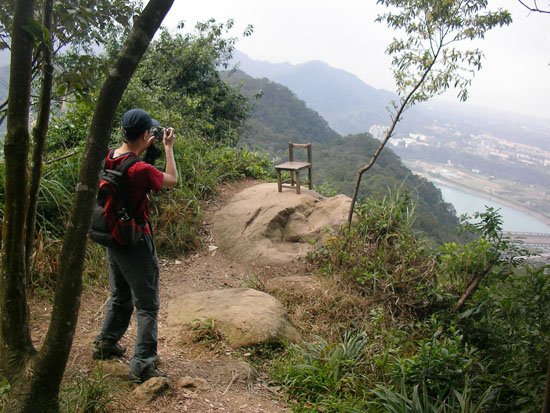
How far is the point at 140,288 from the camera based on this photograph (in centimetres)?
307

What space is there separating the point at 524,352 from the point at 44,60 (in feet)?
11.6

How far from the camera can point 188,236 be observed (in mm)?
6680

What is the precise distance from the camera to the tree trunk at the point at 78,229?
2018mm

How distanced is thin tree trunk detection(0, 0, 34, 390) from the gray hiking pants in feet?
2.32

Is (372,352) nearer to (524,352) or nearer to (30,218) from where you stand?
(524,352)

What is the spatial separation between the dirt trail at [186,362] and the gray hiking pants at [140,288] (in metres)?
0.22

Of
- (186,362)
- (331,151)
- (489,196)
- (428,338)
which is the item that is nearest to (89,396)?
(186,362)

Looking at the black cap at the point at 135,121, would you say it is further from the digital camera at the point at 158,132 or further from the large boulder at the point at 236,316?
the large boulder at the point at 236,316

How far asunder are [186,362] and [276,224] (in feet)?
11.6

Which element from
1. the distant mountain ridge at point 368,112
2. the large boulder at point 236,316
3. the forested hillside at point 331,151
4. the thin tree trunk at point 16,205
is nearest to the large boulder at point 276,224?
the forested hillside at point 331,151

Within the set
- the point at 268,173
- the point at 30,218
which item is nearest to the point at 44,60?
the point at 30,218

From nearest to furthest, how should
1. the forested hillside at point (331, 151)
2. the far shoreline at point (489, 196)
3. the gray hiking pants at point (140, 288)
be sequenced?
the gray hiking pants at point (140, 288) < the forested hillside at point (331, 151) < the far shoreline at point (489, 196)

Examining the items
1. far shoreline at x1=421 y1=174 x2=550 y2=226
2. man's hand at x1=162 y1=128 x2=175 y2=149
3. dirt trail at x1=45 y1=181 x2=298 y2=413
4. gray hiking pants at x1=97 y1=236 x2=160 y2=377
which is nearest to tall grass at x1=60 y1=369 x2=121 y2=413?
dirt trail at x1=45 y1=181 x2=298 y2=413

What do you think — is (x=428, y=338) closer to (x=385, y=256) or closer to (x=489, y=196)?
(x=385, y=256)
